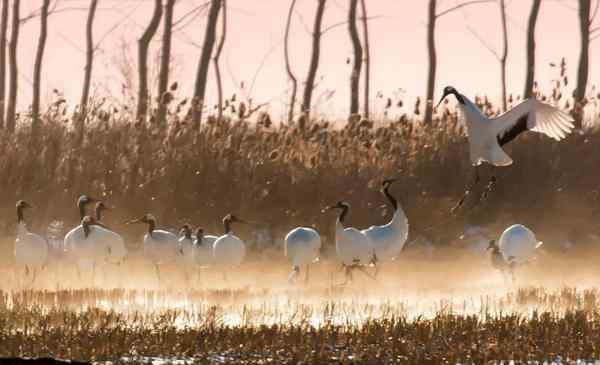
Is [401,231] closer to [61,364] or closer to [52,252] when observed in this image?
[52,252]

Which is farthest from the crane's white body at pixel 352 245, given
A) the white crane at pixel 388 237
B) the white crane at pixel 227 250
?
the white crane at pixel 227 250

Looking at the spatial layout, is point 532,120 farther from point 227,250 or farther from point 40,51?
point 40,51

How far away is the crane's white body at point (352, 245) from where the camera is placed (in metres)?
15.0

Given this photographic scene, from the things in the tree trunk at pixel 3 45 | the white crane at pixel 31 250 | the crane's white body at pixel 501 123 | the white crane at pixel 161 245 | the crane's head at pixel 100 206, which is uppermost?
the tree trunk at pixel 3 45

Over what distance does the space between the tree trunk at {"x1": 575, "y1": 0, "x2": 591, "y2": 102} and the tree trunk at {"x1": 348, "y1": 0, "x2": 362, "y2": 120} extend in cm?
470

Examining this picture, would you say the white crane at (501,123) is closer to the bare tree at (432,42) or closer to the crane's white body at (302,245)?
the crane's white body at (302,245)

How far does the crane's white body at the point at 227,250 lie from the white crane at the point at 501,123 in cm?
296

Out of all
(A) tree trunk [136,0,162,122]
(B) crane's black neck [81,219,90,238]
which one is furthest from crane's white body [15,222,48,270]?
(A) tree trunk [136,0,162,122]

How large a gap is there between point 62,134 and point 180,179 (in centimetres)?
250

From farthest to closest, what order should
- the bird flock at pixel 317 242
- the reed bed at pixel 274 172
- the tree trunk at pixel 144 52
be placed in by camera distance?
the tree trunk at pixel 144 52, the reed bed at pixel 274 172, the bird flock at pixel 317 242

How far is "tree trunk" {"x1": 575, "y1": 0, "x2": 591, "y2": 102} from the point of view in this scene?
24.5m

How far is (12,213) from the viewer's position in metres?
19.8

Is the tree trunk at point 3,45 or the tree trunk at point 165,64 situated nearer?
the tree trunk at point 165,64

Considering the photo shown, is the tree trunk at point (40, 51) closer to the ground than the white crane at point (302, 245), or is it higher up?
higher up
